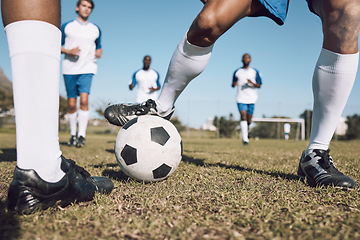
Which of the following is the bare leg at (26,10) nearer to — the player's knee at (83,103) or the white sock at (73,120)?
the player's knee at (83,103)

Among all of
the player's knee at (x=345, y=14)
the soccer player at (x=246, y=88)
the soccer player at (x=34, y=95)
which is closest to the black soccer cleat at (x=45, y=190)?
the soccer player at (x=34, y=95)

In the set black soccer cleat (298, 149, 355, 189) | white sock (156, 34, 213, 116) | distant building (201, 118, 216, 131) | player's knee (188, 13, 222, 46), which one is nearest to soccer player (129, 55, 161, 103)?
white sock (156, 34, 213, 116)

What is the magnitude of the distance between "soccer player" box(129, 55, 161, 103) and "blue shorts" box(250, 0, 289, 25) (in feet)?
24.4

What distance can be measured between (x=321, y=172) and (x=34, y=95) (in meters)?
1.86

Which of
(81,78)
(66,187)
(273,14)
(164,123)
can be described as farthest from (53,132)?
(81,78)

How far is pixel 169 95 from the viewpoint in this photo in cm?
223

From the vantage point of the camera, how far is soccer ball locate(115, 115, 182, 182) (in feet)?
6.50

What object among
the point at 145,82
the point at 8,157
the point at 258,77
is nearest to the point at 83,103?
the point at 8,157

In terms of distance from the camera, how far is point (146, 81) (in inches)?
373

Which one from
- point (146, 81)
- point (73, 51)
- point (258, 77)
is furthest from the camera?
point (146, 81)

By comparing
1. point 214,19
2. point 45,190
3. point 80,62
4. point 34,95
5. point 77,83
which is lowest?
point 45,190

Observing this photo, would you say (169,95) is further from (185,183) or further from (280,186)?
(280,186)

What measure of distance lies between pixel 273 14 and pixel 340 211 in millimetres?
1422

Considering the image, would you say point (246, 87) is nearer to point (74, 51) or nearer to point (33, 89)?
point (74, 51)
